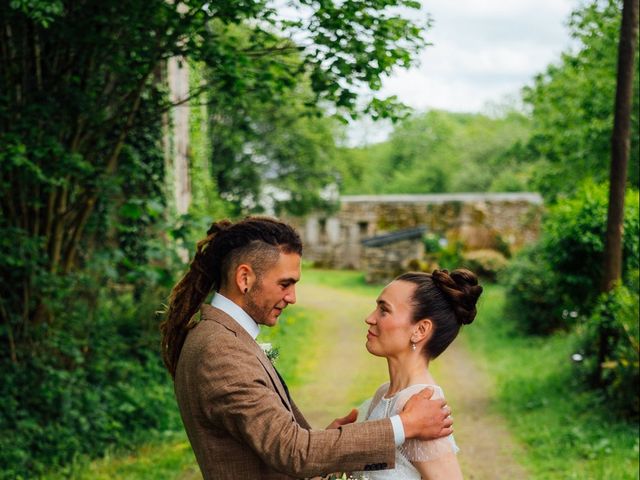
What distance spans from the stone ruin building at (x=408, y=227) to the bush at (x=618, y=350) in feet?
43.7

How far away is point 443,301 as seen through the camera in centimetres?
282

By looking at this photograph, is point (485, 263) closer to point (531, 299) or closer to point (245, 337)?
point (531, 299)

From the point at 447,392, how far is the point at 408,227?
17.7 meters

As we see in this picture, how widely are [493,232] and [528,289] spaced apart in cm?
1045

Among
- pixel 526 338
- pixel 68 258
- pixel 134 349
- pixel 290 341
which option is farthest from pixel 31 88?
pixel 526 338

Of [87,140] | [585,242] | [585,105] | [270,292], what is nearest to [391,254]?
[585,105]

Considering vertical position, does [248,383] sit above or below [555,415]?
above

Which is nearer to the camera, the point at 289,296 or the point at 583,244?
the point at 289,296

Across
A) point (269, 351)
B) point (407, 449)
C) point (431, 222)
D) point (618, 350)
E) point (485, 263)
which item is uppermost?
point (269, 351)

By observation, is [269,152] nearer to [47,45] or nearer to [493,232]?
[493,232]

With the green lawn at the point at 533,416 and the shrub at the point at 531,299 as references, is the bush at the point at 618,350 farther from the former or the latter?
the shrub at the point at 531,299

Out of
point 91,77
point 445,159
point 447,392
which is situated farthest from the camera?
point 445,159

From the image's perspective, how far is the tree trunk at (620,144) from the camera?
8227 mm

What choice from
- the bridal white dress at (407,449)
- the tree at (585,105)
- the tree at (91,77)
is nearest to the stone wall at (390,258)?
the tree at (585,105)
